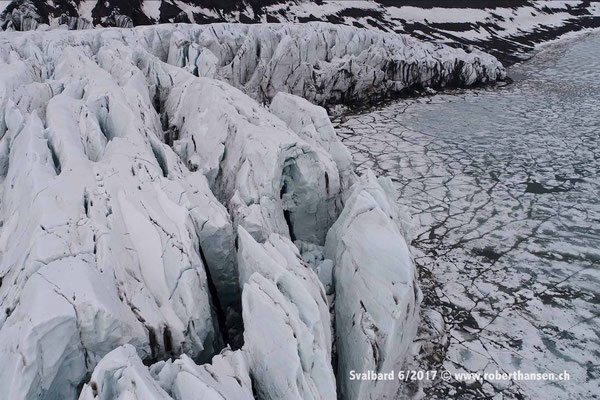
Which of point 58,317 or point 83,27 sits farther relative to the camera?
point 83,27

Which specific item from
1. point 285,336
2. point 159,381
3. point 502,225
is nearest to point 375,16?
point 502,225

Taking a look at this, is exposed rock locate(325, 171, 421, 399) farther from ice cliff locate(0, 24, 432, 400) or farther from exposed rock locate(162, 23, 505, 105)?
exposed rock locate(162, 23, 505, 105)

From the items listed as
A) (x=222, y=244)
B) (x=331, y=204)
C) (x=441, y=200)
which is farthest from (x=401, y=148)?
(x=222, y=244)

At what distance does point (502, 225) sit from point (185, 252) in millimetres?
6750

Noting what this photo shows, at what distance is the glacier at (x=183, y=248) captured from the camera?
3615mm

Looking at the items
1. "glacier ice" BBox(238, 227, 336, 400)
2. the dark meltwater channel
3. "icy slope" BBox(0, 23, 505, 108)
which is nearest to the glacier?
"glacier ice" BBox(238, 227, 336, 400)

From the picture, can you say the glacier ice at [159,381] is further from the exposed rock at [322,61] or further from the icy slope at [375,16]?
the icy slope at [375,16]

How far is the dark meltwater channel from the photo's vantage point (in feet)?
19.8

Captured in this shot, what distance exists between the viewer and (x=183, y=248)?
15.2 ft

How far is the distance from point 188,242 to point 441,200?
6.76 m

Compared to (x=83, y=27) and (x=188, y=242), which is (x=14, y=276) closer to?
(x=188, y=242)

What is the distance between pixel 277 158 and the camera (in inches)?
250

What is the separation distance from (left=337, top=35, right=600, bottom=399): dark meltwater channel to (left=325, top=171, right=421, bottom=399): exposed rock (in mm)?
936

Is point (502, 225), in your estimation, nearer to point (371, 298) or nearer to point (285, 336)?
point (371, 298)
